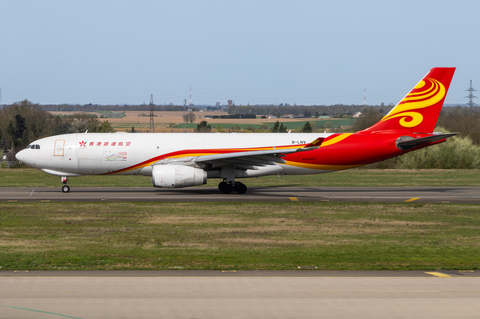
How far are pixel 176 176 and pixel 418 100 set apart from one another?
17094mm

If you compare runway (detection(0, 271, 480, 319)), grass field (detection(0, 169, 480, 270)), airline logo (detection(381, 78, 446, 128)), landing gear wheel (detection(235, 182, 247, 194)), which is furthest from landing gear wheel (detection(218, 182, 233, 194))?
runway (detection(0, 271, 480, 319))

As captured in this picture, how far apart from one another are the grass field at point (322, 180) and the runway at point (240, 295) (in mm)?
26730

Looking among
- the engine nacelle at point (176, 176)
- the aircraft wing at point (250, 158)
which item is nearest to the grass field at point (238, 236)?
the engine nacelle at point (176, 176)

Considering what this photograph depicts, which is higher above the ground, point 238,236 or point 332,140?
point 332,140

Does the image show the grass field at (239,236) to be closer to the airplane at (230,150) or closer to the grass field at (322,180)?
the airplane at (230,150)

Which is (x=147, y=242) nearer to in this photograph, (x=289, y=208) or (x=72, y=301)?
(x=72, y=301)

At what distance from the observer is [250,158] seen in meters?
31.8

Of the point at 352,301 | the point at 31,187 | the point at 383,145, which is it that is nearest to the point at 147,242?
the point at 352,301

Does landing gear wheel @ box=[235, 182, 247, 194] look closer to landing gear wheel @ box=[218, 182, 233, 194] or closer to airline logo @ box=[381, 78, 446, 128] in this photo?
landing gear wheel @ box=[218, 182, 233, 194]

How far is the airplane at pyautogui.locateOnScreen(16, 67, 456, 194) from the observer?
109 feet

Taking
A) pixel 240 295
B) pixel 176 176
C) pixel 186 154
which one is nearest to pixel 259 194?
pixel 186 154

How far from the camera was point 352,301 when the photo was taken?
1114 cm

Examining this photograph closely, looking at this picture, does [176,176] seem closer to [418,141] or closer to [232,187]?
[232,187]

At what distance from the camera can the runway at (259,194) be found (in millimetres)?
30500
